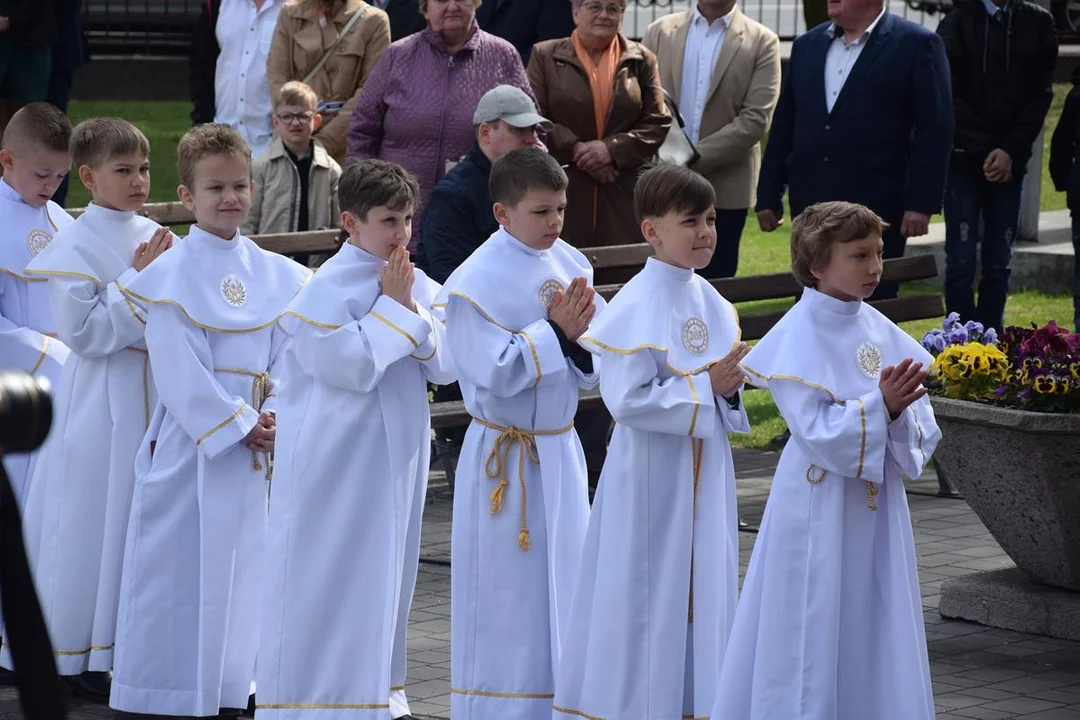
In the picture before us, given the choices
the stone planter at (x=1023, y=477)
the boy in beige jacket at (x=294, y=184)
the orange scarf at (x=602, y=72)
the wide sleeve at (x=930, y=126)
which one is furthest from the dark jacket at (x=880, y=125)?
the stone planter at (x=1023, y=477)

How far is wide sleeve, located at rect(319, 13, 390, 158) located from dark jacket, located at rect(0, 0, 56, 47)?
2833mm

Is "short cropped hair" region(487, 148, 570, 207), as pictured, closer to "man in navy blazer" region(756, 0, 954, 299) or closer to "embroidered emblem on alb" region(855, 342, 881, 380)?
"embroidered emblem on alb" region(855, 342, 881, 380)

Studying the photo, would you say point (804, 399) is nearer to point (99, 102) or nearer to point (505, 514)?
point (505, 514)

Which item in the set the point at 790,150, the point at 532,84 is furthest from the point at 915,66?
the point at 532,84

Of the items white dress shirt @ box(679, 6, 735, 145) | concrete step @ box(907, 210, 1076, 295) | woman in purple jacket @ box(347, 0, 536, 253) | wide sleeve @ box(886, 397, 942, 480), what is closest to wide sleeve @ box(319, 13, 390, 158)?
woman in purple jacket @ box(347, 0, 536, 253)

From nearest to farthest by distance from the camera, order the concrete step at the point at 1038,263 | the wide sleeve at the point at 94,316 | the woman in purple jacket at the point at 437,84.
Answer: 1. the wide sleeve at the point at 94,316
2. the woman in purple jacket at the point at 437,84
3. the concrete step at the point at 1038,263

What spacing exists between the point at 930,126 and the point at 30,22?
233 inches

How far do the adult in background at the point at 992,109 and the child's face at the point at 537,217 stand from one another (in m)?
5.28

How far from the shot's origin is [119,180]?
21.1 feet

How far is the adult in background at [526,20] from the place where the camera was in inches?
411

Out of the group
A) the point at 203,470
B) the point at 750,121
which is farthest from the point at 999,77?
the point at 203,470

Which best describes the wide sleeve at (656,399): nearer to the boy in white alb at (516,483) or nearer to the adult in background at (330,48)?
the boy in white alb at (516,483)

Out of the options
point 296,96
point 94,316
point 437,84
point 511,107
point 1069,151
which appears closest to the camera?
point 94,316

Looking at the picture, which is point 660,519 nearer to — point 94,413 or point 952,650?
point 952,650
